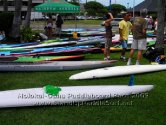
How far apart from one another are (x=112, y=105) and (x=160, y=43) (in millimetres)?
6631

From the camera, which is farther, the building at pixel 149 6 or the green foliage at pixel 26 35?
the building at pixel 149 6

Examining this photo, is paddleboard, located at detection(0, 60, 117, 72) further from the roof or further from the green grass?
the roof

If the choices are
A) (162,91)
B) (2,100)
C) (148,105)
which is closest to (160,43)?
(162,91)

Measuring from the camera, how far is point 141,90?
7824mm

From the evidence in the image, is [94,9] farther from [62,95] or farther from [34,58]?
[62,95]

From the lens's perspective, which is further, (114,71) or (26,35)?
(26,35)

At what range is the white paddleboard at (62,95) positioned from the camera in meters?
6.91

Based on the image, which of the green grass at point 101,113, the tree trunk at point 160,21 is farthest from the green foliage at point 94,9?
the green grass at point 101,113

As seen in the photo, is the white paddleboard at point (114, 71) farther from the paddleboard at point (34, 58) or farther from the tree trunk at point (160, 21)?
the tree trunk at point (160, 21)

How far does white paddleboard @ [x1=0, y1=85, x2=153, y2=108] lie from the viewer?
272 inches

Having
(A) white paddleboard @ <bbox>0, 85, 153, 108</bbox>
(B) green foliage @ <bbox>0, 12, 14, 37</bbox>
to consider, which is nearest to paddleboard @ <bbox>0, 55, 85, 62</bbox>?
(A) white paddleboard @ <bbox>0, 85, 153, 108</bbox>

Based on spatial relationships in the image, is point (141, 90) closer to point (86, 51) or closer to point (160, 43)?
point (160, 43)

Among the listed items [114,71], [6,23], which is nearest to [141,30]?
[114,71]

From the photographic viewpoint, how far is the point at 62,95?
7.17 m
